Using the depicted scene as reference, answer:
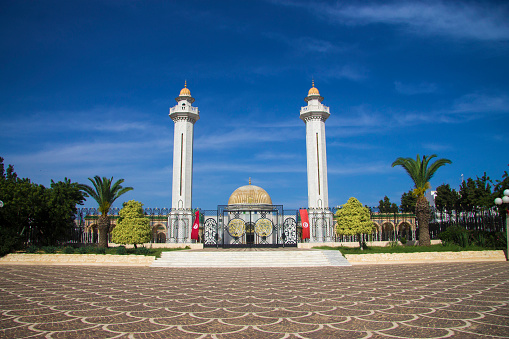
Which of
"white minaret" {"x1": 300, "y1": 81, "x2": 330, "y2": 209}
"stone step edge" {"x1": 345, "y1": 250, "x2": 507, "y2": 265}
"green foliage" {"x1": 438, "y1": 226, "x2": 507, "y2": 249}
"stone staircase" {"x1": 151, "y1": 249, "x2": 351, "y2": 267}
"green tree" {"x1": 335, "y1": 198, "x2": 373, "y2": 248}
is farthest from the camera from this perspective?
"white minaret" {"x1": 300, "y1": 81, "x2": 330, "y2": 209}

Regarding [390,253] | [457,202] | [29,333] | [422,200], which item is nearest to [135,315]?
[29,333]

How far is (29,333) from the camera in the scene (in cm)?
483

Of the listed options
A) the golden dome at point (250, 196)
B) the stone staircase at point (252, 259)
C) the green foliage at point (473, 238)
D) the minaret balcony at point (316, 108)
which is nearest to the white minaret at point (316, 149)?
the minaret balcony at point (316, 108)

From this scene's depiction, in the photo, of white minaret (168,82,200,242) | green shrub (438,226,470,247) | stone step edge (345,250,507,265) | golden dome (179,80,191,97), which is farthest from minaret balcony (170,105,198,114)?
green shrub (438,226,470,247)

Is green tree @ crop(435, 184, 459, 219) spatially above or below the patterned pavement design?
above

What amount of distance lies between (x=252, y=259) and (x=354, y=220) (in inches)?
296

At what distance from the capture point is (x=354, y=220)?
22.4m

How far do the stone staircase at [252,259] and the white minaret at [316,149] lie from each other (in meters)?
13.5

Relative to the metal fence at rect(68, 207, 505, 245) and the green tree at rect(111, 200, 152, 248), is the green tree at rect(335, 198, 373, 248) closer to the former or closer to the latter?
the metal fence at rect(68, 207, 505, 245)

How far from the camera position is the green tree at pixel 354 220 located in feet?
72.9

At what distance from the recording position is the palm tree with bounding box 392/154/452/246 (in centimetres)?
2286

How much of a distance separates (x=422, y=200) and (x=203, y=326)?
21.4 meters

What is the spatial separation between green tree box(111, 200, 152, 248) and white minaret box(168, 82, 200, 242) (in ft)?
30.4

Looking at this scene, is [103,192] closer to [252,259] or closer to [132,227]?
[132,227]
